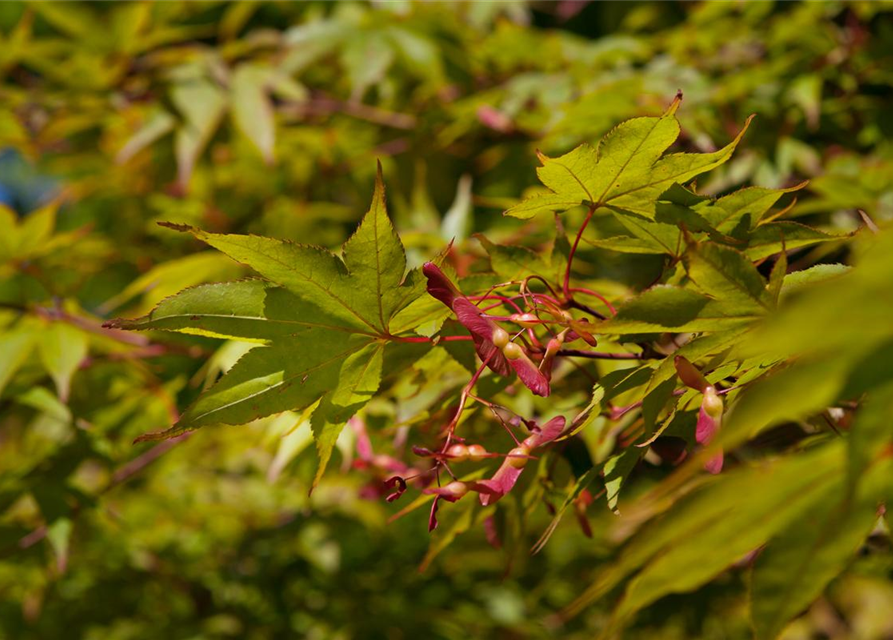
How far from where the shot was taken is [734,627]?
181 cm

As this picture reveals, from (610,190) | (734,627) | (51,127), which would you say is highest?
(610,190)

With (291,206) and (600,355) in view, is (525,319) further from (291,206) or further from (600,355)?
(291,206)

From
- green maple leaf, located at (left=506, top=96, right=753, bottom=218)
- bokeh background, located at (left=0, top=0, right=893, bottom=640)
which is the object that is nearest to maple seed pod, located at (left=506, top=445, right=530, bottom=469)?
→ green maple leaf, located at (left=506, top=96, right=753, bottom=218)

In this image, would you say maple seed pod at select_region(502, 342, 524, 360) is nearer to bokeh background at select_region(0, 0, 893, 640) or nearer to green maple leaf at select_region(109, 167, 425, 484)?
green maple leaf at select_region(109, 167, 425, 484)

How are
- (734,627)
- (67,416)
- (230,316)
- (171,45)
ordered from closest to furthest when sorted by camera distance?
(230,316), (67,416), (734,627), (171,45)

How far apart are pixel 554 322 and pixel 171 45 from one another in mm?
1770

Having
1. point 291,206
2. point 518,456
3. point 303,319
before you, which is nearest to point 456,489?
point 518,456

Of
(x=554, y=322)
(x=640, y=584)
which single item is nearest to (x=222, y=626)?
(x=554, y=322)

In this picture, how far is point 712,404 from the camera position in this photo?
44 cm

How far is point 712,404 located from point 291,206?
4.40ft

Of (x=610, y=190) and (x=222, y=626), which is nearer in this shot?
(x=610, y=190)

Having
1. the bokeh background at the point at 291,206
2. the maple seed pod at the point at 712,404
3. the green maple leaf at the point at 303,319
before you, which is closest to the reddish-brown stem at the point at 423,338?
the green maple leaf at the point at 303,319

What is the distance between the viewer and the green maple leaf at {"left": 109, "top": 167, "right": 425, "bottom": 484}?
48 centimetres

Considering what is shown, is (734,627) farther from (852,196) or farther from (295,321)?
(295,321)
